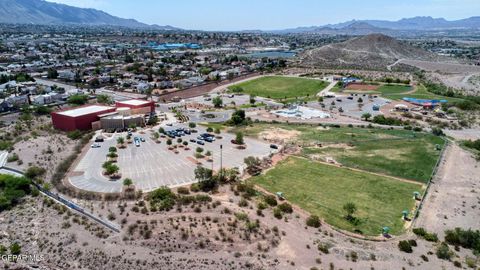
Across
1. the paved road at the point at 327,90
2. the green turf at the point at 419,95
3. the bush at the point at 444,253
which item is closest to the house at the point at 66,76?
the paved road at the point at 327,90

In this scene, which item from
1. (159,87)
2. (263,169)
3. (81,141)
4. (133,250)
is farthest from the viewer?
(159,87)

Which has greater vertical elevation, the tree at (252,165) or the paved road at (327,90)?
the paved road at (327,90)

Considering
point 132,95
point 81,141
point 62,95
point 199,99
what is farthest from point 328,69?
point 81,141

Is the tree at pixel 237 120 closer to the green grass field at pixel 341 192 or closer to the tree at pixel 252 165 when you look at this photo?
A: the green grass field at pixel 341 192

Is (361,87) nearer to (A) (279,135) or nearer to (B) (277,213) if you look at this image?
(A) (279,135)

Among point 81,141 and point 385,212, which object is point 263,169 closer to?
point 385,212

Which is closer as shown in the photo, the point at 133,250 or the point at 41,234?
the point at 133,250
